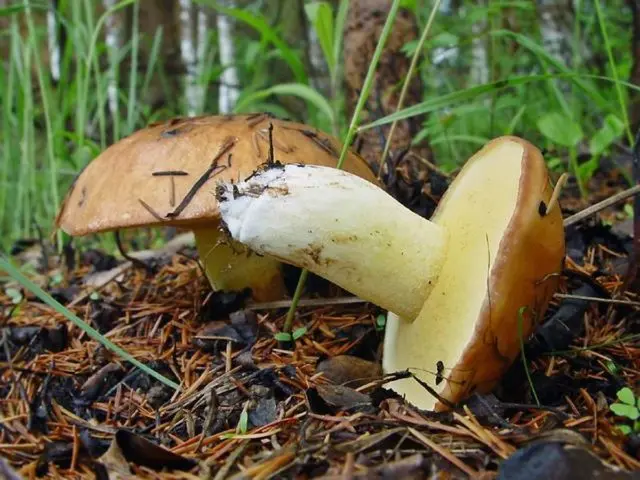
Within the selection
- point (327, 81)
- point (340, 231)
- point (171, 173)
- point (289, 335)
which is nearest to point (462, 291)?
point (340, 231)

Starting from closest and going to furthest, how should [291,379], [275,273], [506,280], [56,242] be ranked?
[506,280] < [291,379] < [275,273] < [56,242]

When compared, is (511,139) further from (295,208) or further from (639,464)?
(639,464)

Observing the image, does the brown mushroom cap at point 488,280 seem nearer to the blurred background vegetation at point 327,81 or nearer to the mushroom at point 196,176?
the blurred background vegetation at point 327,81

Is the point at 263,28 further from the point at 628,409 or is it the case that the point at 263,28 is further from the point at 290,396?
the point at 628,409

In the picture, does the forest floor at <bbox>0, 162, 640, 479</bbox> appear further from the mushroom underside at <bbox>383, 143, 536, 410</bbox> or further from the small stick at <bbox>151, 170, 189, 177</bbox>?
the small stick at <bbox>151, 170, 189, 177</bbox>

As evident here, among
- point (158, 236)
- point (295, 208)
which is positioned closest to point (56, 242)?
point (158, 236)

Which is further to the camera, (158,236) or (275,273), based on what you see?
(158,236)
